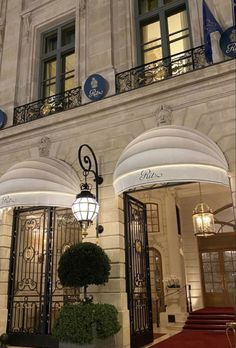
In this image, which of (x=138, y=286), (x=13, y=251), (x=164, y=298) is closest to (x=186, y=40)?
(x=138, y=286)

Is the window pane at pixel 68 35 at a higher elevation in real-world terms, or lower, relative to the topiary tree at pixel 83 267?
higher

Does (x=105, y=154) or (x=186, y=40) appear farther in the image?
(x=186, y=40)

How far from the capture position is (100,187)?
7.41m

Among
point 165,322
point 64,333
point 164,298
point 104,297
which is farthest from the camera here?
point 164,298

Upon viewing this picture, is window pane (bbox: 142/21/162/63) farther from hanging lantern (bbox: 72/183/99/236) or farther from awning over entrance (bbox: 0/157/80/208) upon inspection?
hanging lantern (bbox: 72/183/99/236)

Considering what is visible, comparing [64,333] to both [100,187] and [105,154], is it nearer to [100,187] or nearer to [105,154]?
[100,187]

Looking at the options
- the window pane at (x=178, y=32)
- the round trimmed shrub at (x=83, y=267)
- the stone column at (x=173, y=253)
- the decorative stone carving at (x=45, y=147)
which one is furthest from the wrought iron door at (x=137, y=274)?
the stone column at (x=173, y=253)

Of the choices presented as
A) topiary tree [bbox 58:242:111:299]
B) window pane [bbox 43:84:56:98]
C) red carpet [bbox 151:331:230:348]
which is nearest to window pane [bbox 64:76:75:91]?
window pane [bbox 43:84:56:98]

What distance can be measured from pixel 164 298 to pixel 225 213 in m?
4.27

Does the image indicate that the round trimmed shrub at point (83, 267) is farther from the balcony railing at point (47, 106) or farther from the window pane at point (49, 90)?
the window pane at point (49, 90)

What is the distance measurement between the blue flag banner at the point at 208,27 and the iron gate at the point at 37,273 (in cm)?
445

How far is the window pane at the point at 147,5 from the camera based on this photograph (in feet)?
29.6

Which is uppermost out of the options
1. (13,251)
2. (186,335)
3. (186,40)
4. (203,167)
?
(186,40)

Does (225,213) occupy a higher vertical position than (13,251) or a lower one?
higher
